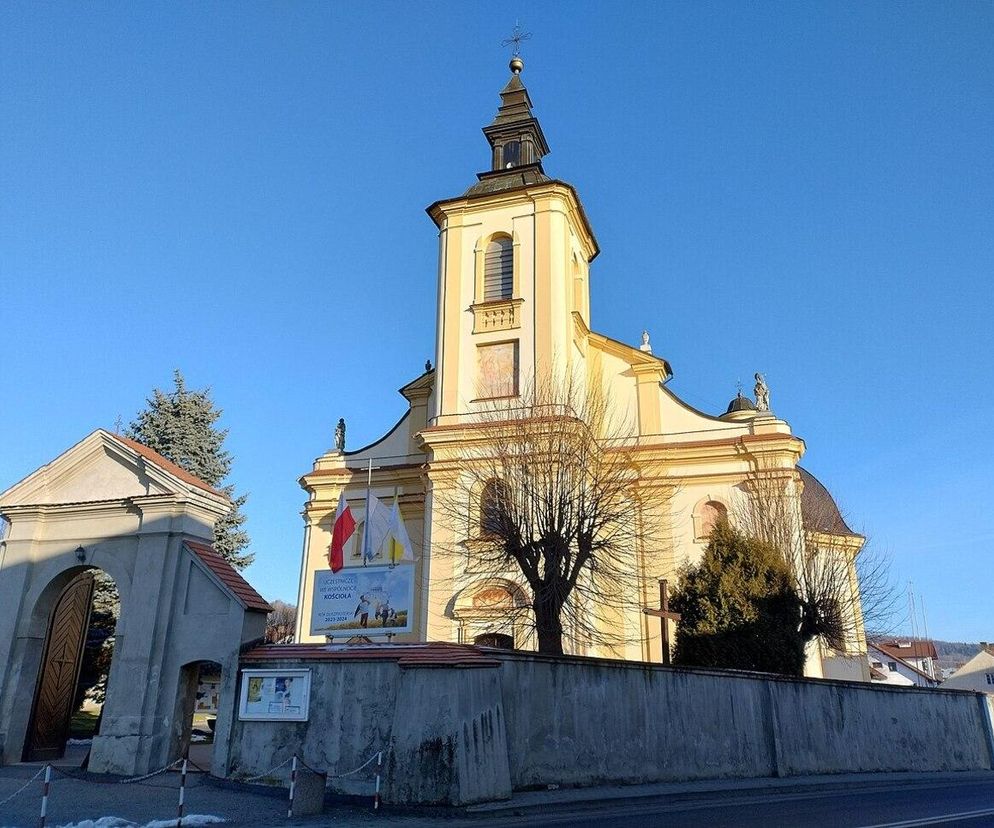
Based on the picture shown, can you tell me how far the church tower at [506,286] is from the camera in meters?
28.0

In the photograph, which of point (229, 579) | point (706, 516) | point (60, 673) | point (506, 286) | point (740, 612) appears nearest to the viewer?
point (229, 579)

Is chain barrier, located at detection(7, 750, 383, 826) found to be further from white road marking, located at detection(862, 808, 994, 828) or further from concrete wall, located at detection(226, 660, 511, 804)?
white road marking, located at detection(862, 808, 994, 828)

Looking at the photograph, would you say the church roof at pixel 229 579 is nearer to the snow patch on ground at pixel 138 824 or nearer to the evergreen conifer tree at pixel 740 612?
the snow patch on ground at pixel 138 824

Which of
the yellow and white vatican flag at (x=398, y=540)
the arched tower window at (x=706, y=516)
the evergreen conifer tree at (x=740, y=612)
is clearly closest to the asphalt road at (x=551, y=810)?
the yellow and white vatican flag at (x=398, y=540)

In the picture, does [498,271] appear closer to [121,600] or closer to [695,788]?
[121,600]

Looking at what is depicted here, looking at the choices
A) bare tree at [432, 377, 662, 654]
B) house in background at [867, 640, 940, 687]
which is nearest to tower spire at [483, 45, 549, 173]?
bare tree at [432, 377, 662, 654]

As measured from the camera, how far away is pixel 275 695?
44.0 ft

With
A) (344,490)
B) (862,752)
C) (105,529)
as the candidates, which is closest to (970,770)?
(862,752)

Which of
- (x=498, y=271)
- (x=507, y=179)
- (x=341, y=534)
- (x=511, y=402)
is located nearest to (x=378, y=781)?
(x=341, y=534)

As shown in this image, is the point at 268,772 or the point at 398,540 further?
the point at 398,540

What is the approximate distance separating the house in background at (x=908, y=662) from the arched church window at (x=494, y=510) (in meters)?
56.7

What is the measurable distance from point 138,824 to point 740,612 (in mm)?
15888

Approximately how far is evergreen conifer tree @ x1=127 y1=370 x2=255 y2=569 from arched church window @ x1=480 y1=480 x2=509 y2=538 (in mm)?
16271

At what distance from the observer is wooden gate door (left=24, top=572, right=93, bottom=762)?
16203mm
